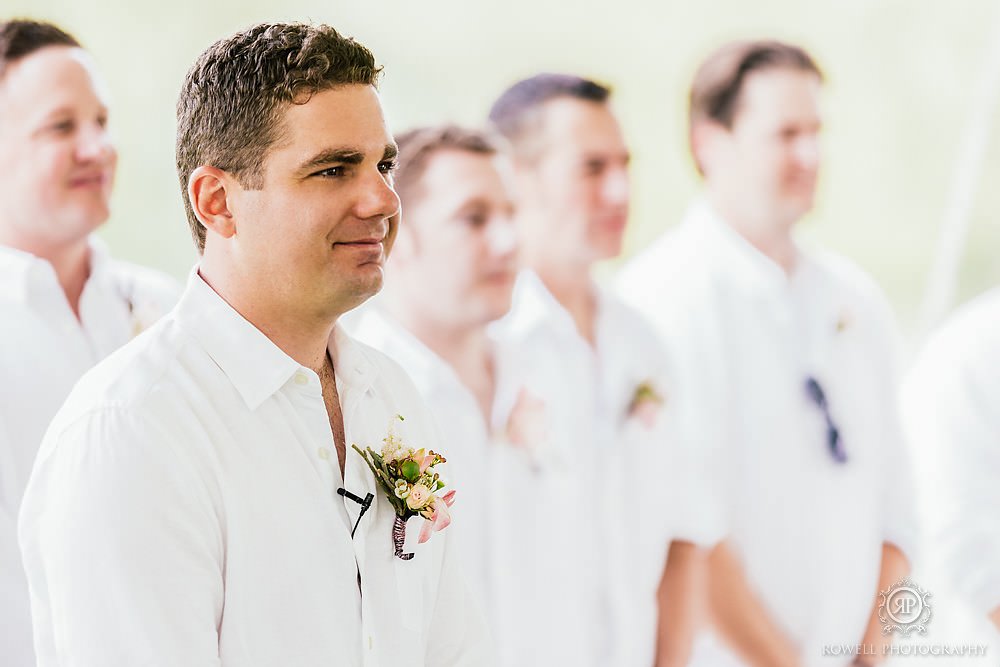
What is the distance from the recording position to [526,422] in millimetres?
3230

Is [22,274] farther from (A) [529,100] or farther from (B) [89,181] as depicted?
(A) [529,100]

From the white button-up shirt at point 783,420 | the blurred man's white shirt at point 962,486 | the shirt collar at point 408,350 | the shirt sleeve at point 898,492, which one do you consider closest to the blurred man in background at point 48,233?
the shirt collar at point 408,350

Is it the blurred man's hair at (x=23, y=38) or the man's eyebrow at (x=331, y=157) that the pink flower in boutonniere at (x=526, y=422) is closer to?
the blurred man's hair at (x=23, y=38)

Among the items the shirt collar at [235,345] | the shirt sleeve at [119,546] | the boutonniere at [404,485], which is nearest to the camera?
the shirt sleeve at [119,546]

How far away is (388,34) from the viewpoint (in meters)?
3.46

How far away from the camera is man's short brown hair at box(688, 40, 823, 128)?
366 centimetres

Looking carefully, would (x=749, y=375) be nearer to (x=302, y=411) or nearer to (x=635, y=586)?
(x=635, y=586)

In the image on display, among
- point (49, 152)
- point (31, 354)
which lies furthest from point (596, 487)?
point (49, 152)

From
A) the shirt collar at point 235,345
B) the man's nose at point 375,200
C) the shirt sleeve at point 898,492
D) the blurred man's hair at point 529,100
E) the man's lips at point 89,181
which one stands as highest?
the blurred man's hair at point 529,100

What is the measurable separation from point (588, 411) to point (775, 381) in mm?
645

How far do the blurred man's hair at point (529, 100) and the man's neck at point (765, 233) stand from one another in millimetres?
553

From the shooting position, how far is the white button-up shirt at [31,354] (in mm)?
2340

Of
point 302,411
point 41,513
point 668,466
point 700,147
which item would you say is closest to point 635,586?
point 668,466

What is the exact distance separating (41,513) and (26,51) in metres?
1.57
